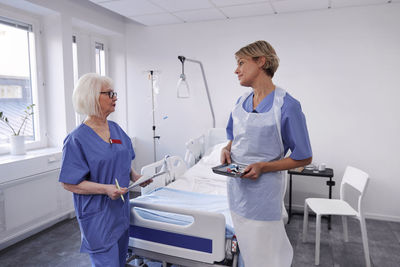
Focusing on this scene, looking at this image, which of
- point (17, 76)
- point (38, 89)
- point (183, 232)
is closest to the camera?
point (183, 232)

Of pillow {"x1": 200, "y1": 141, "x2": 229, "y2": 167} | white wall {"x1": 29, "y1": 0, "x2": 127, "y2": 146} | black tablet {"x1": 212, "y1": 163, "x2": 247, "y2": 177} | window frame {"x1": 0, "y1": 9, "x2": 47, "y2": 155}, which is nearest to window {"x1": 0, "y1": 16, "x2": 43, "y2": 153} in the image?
window frame {"x1": 0, "y1": 9, "x2": 47, "y2": 155}

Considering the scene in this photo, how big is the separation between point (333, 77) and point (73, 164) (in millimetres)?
2829

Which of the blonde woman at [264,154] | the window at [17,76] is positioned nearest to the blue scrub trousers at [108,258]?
the blonde woman at [264,154]

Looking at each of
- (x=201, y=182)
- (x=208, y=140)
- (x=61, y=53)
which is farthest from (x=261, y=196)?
(x=61, y=53)

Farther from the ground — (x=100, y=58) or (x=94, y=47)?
(x=94, y=47)

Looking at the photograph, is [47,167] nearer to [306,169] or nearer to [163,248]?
[163,248]

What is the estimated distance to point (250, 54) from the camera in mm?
1204

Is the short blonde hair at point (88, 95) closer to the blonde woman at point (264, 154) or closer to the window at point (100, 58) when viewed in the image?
the blonde woman at point (264, 154)

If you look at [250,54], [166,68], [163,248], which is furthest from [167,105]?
[250,54]

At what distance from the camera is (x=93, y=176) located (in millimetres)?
1388

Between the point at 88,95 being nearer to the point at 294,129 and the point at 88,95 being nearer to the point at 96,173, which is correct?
the point at 96,173

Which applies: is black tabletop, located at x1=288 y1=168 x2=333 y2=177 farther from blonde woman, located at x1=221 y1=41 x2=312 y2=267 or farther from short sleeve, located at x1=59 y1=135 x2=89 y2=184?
short sleeve, located at x1=59 y1=135 x2=89 y2=184

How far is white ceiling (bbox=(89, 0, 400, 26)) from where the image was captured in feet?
9.48

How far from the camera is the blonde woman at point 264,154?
116cm
